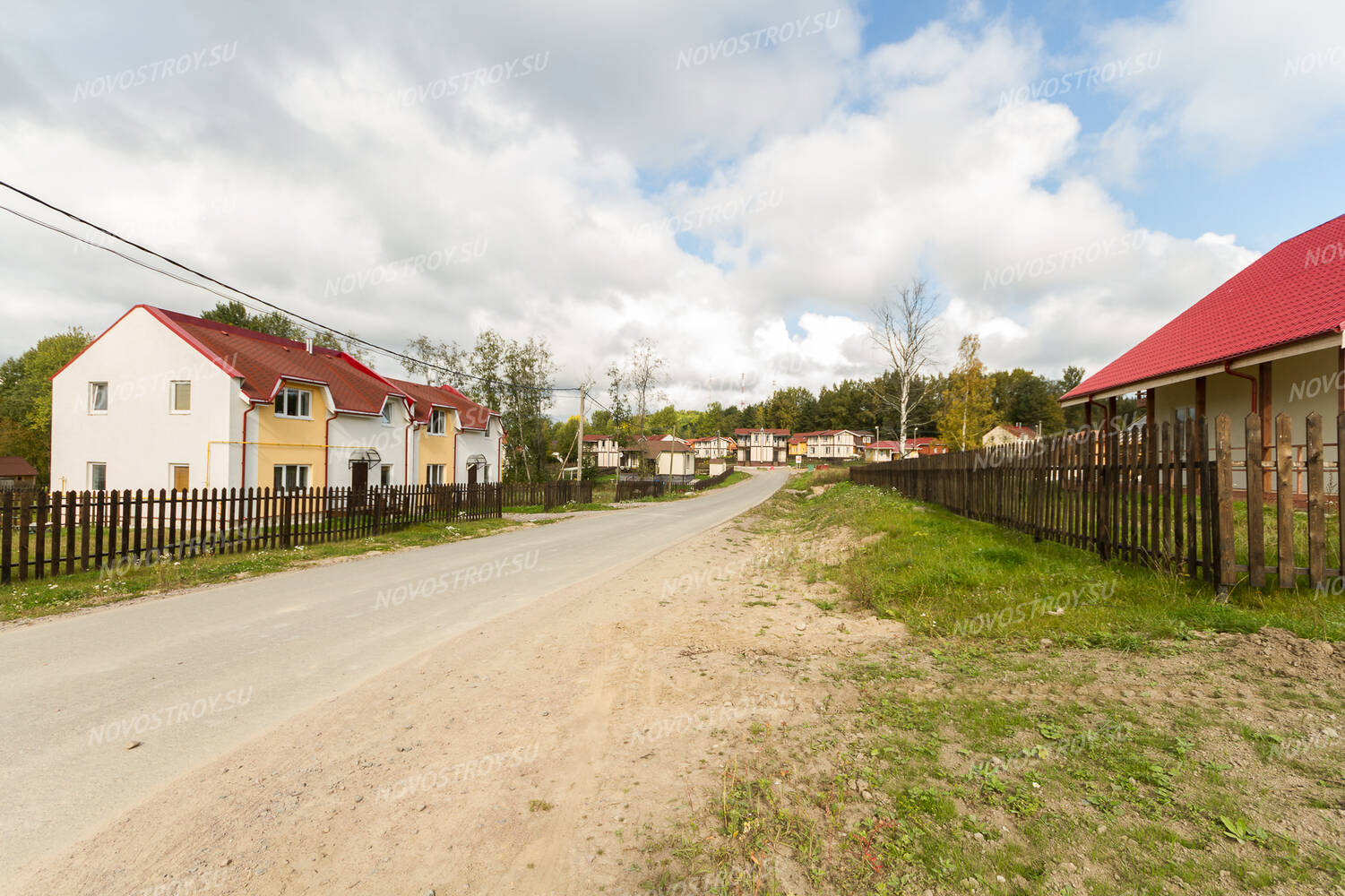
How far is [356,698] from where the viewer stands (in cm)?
475

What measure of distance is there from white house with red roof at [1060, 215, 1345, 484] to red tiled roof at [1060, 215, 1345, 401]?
33mm

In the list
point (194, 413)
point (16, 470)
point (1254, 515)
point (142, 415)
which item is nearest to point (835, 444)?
point (194, 413)

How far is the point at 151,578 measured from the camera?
9758 mm

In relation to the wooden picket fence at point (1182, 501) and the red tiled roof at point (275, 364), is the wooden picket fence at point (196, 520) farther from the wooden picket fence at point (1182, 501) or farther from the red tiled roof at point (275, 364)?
the wooden picket fence at point (1182, 501)

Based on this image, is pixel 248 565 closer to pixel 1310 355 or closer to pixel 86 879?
pixel 86 879

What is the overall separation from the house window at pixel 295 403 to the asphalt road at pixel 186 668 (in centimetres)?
1551

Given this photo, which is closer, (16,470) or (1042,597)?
(1042,597)

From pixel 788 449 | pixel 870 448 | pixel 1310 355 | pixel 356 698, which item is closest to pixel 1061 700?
pixel 356 698

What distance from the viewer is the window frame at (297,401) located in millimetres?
23409

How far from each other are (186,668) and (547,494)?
79.4 feet

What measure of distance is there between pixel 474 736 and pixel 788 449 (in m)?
116

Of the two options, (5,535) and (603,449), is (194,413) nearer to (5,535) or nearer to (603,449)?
(5,535)

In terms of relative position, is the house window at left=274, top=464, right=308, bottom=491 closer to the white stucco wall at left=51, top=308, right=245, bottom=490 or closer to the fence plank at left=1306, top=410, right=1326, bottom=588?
the white stucco wall at left=51, top=308, right=245, bottom=490

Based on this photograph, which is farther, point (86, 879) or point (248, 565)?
point (248, 565)
